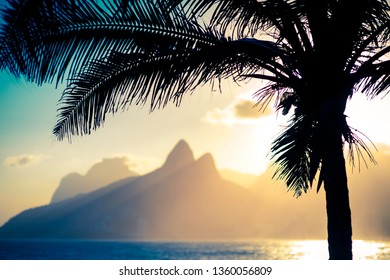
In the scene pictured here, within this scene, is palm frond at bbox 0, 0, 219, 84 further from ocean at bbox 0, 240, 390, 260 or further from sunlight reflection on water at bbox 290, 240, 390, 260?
ocean at bbox 0, 240, 390, 260

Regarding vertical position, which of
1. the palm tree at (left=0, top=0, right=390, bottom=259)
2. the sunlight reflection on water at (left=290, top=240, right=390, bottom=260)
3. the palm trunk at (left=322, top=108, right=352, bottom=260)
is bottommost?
the sunlight reflection on water at (left=290, top=240, right=390, bottom=260)

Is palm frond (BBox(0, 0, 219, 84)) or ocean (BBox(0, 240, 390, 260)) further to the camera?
ocean (BBox(0, 240, 390, 260))

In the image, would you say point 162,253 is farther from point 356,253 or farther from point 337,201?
point 337,201

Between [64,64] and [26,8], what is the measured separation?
0.88 m

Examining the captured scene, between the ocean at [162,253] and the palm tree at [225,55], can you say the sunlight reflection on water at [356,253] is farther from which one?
the palm tree at [225,55]

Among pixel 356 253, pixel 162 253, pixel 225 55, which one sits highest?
pixel 225 55

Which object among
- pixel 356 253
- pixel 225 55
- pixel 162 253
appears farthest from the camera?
pixel 356 253

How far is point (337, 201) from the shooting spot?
3.68 metres

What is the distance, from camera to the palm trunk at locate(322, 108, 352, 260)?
364 cm

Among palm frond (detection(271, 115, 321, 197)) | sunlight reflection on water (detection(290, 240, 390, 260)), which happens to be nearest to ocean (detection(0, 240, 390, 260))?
sunlight reflection on water (detection(290, 240, 390, 260))

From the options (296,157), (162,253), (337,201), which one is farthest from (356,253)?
(337,201)

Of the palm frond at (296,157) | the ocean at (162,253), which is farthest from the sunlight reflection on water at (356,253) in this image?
the palm frond at (296,157)

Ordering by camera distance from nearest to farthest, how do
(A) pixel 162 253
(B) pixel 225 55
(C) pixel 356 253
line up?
(B) pixel 225 55
(A) pixel 162 253
(C) pixel 356 253

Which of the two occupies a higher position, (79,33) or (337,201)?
(79,33)
